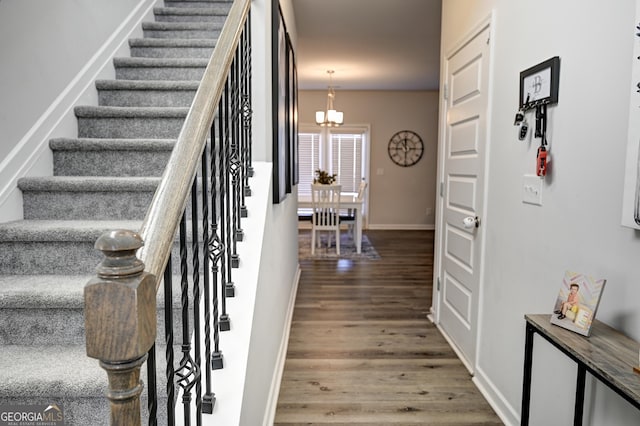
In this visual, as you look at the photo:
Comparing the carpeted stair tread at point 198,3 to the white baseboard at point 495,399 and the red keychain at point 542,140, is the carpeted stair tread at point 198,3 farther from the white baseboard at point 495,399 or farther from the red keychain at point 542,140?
the white baseboard at point 495,399

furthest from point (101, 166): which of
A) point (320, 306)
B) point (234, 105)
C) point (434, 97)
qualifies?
point (434, 97)

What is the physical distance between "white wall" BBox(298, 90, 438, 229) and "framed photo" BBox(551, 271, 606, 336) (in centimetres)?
691

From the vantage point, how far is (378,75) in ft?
21.9

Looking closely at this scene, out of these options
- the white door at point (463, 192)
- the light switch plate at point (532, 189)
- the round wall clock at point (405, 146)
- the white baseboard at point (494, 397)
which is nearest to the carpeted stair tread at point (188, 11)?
the white door at point (463, 192)

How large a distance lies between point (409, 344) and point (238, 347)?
196cm

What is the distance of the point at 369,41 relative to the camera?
4.80 m

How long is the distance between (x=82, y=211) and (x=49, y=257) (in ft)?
0.93

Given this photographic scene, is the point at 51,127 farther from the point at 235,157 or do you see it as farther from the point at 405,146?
the point at 405,146

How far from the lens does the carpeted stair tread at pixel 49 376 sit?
1161 millimetres

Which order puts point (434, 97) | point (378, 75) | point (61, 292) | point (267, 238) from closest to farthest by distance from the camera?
1. point (61, 292)
2. point (267, 238)
3. point (378, 75)
4. point (434, 97)

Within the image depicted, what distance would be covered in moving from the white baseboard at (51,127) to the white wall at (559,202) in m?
2.29

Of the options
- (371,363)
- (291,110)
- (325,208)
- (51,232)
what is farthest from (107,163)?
(325,208)

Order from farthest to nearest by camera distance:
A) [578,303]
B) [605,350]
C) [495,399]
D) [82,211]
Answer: [495,399] < [82,211] < [578,303] < [605,350]

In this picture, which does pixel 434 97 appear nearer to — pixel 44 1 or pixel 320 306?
pixel 320 306
